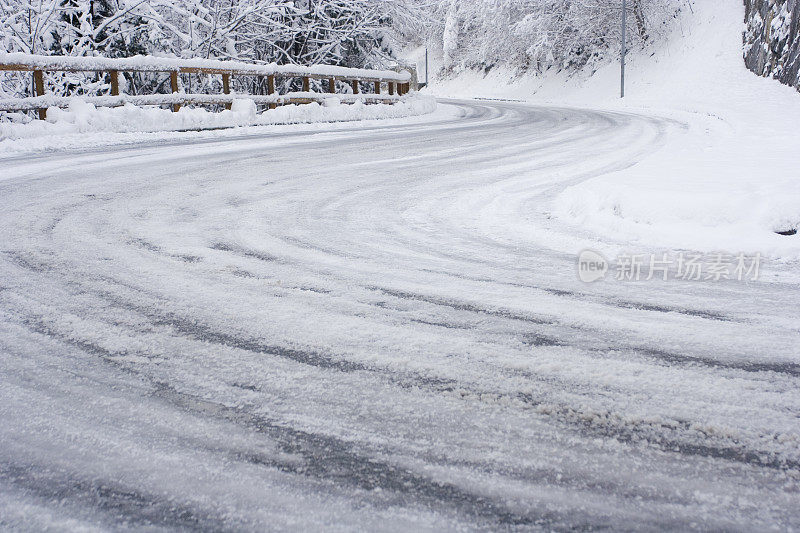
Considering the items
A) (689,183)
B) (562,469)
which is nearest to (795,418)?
(562,469)

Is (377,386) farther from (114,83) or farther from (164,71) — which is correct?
(164,71)

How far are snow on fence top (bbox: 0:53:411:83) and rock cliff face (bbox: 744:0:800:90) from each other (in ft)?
40.9

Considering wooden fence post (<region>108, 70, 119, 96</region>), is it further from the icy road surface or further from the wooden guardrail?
the icy road surface

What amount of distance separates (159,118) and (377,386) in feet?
35.0

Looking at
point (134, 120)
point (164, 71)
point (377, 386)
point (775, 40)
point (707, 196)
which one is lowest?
point (377, 386)

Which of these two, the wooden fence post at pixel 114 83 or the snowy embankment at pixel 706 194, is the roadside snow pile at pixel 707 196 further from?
the wooden fence post at pixel 114 83

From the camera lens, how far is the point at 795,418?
1697 millimetres

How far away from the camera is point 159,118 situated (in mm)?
11234

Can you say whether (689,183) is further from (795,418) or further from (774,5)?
(774,5)

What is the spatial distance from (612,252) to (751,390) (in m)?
1.76

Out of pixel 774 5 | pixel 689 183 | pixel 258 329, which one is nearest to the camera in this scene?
pixel 258 329

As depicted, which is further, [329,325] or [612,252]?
[612,252]

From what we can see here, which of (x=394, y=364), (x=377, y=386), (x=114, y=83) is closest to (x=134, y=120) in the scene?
(x=114, y=83)

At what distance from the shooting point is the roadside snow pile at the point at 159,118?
9.54m
